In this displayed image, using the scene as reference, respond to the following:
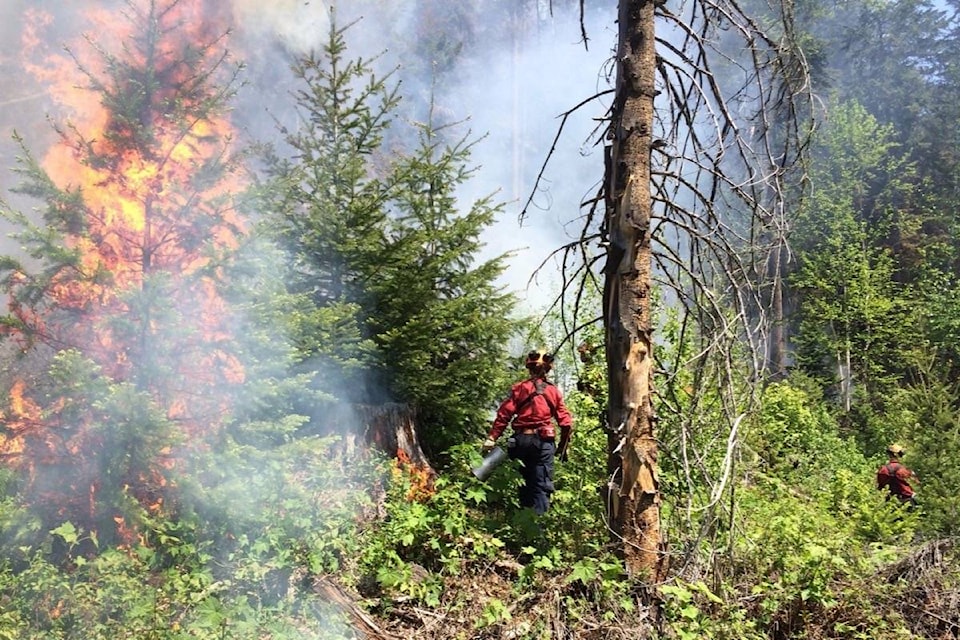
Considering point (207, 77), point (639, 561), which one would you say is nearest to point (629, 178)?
point (639, 561)

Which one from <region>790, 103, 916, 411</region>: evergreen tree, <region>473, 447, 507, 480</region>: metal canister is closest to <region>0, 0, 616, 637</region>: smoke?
<region>473, 447, 507, 480</region>: metal canister

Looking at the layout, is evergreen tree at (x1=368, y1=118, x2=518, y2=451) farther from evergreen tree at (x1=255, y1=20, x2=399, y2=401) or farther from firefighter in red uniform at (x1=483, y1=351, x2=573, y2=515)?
firefighter in red uniform at (x1=483, y1=351, x2=573, y2=515)

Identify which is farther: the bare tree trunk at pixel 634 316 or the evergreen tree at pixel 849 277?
the evergreen tree at pixel 849 277

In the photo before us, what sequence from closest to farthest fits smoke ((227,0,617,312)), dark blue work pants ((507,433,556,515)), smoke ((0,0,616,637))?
dark blue work pants ((507,433,556,515))
smoke ((0,0,616,637))
smoke ((227,0,617,312))

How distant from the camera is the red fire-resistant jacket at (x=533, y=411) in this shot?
5176 mm

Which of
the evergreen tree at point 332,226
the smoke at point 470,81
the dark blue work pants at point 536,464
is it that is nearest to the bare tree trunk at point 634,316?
the smoke at point 470,81

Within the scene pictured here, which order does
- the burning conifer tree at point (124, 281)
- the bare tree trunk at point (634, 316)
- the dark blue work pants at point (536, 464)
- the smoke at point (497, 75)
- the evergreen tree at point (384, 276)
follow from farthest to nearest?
the smoke at point (497, 75) < the evergreen tree at point (384, 276) < the dark blue work pants at point (536, 464) < the burning conifer tree at point (124, 281) < the bare tree trunk at point (634, 316)

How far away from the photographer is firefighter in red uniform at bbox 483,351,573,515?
5.14m

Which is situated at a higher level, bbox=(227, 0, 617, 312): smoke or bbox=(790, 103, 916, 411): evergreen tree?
bbox=(227, 0, 617, 312): smoke

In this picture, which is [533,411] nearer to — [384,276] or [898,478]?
[384,276]

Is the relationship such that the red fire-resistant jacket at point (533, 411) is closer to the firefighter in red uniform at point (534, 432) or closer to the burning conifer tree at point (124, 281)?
the firefighter in red uniform at point (534, 432)

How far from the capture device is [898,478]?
7699mm

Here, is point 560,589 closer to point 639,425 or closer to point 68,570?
point 639,425

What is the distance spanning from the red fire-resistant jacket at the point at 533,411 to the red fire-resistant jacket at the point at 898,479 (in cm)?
512
